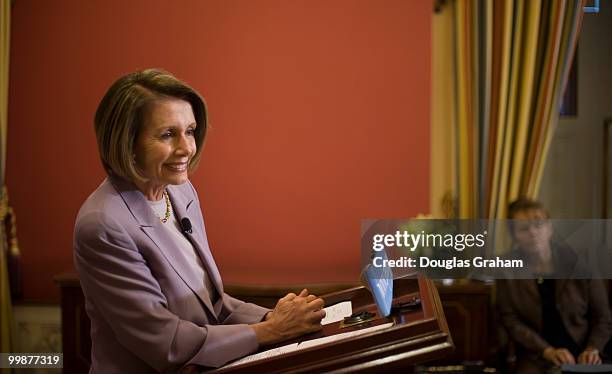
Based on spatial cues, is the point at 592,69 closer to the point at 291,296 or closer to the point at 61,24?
the point at 61,24

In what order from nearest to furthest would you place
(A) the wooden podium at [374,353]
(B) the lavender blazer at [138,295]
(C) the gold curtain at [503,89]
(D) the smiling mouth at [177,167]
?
(A) the wooden podium at [374,353] → (B) the lavender blazer at [138,295] → (D) the smiling mouth at [177,167] → (C) the gold curtain at [503,89]

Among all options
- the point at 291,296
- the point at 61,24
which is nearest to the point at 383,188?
the point at 61,24

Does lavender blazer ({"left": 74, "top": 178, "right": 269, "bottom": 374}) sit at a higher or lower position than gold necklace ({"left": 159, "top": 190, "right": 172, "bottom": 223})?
lower

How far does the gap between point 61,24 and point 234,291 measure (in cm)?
123

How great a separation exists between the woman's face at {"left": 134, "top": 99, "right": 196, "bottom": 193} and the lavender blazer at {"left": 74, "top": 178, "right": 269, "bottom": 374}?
58 millimetres

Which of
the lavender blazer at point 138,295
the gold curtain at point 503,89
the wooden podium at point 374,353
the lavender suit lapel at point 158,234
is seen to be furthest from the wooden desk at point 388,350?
the gold curtain at point 503,89

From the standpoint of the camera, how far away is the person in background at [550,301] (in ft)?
8.97

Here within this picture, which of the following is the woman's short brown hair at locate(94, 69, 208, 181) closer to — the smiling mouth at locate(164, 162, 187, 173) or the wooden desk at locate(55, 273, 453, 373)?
the smiling mouth at locate(164, 162, 187, 173)

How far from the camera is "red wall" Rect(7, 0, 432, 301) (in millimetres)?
2814

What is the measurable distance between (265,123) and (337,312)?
1.60 m

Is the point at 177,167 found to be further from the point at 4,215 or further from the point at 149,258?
the point at 4,215

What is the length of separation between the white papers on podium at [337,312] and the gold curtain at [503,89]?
1.64 m

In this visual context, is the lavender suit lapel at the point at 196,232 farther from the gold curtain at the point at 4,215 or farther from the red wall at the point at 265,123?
the gold curtain at the point at 4,215

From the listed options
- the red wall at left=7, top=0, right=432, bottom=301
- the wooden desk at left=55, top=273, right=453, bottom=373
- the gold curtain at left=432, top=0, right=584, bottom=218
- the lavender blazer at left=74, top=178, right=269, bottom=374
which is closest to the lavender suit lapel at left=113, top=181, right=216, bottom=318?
the lavender blazer at left=74, top=178, right=269, bottom=374
